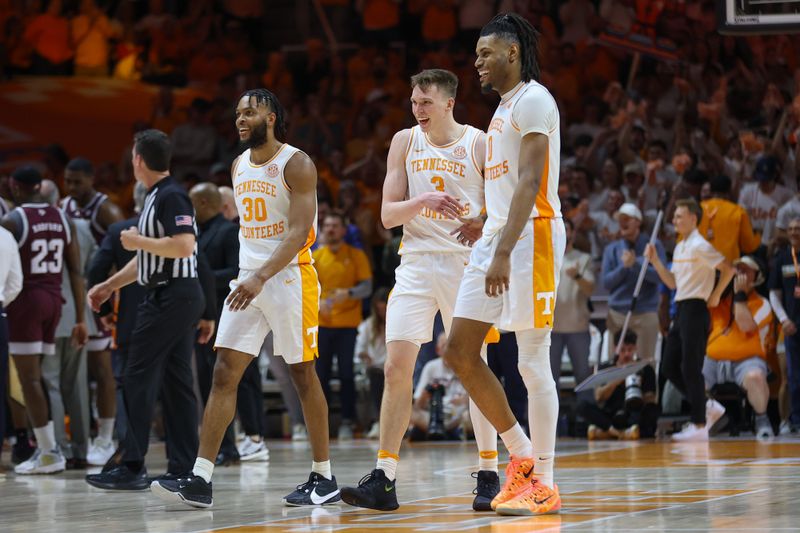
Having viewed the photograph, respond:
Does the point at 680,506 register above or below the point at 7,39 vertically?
below

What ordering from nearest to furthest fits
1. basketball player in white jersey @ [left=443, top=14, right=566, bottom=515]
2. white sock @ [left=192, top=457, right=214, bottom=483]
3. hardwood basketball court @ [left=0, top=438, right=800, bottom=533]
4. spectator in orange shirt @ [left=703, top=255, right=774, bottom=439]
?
hardwood basketball court @ [left=0, top=438, right=800, bottom=533]
basketball player in white jersey @ [left=443, top=14, right=566, bottom=515]
white sock @ [left=192, top=457, right=214, bottom=483]
spectator in orange shirt @ [left=703, top=255, right=774, bottom=439]

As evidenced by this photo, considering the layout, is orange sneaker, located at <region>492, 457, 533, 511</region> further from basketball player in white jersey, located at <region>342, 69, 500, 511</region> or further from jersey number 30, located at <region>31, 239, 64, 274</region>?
jersey number 30, located at <region>31, 239, 64, 274</region>

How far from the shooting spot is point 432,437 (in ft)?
43.5

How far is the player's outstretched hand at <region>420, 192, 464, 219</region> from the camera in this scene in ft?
22.4

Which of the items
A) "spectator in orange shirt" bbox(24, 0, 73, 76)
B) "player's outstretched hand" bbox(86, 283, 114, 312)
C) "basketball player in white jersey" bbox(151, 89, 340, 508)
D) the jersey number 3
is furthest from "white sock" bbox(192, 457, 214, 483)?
"spectator in orange shirt" bbox(24, 0, 73, 76)

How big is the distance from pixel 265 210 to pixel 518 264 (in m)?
1.68

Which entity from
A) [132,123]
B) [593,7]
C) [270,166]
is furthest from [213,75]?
[270,166]

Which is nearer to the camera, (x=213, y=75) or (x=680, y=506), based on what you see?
(x=680, y=506)

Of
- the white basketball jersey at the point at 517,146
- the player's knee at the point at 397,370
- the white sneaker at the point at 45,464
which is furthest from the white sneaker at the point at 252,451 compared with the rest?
the white basketball jersey at the point at 517,146

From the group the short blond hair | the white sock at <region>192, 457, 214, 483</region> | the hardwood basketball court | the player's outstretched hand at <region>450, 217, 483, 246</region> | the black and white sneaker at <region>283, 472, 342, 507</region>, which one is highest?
the short blond hair

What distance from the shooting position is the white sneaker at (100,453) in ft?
36.0

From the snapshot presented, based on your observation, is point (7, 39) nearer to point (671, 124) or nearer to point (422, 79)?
point (671, 124)

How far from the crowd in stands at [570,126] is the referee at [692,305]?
0.26 meters

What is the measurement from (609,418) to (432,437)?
1708 millimetres
